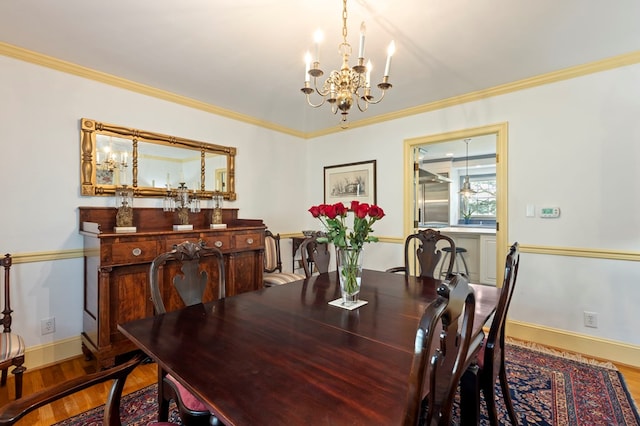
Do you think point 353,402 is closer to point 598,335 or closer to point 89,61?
point 598,335

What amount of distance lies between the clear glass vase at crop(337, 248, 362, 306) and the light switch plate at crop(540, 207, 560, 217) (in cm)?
229

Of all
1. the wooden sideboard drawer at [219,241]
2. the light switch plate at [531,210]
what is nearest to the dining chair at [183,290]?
the wooden sideboard drawer at [219,241]

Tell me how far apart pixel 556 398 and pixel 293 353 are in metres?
2.02

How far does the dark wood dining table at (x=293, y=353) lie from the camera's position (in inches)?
30.7

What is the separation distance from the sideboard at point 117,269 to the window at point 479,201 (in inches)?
236

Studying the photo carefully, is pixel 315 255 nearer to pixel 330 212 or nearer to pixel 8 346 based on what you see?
pixel 330 212

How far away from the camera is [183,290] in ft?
5.45

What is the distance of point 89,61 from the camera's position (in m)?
2.52

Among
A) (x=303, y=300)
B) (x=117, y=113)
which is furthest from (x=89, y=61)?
(x=303, y=300)

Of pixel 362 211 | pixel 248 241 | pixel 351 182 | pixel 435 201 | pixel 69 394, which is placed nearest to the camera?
pixel 69 394

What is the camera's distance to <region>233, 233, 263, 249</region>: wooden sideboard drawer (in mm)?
3081

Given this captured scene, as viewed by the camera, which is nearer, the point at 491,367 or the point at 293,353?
the point at 293,353

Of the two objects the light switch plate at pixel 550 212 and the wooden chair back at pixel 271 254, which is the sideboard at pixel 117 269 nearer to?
the wooden chair back at pixel 271 254

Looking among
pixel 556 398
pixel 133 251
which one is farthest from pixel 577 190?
pixel 133 251
